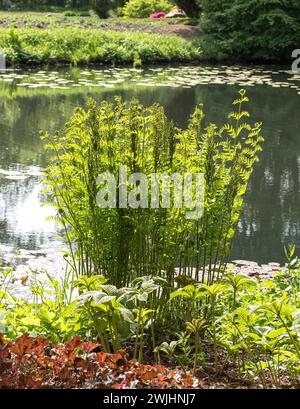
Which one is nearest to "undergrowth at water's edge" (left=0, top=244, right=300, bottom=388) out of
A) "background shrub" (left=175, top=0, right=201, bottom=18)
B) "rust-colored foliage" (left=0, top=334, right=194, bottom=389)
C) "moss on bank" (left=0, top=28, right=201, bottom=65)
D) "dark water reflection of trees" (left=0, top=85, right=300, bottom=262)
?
"rust-colored foliage" (left=0, top=334, right=194, bottom=389)

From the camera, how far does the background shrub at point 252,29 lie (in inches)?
791

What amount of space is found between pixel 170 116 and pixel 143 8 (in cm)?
1655

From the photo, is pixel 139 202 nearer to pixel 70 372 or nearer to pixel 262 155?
pixel 70 372

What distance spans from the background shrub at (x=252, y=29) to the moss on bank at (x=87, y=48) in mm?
1564

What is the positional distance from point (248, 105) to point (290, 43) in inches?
308

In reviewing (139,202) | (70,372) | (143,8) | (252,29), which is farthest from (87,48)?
(70,372)

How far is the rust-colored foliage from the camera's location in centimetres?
235

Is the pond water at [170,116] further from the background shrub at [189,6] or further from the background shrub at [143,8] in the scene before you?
the background shrub at [143,8]

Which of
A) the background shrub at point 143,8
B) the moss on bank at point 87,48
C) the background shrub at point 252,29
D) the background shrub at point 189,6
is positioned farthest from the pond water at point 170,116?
the background shrub at point 143,8

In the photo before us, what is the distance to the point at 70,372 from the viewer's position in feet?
7.93

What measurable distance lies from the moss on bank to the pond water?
71cm
